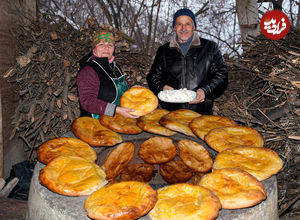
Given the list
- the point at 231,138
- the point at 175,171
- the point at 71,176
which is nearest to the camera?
the point at 71,176

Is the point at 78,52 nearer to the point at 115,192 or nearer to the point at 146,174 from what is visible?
the point at 146,174

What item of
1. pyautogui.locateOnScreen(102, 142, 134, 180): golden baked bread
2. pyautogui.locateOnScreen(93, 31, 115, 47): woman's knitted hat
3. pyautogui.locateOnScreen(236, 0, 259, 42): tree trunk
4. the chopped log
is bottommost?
the chopped log

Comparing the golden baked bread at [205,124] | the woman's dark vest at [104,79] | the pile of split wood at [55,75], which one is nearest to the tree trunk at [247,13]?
the pile of split wood at [55,75]

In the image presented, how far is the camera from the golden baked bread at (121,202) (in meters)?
1.81

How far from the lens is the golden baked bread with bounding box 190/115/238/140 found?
2.92 meters

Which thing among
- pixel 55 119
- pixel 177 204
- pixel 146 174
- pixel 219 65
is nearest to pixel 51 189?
pixel 177 204

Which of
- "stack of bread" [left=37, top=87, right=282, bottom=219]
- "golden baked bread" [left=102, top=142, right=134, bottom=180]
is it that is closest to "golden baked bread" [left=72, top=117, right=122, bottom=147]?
"stack of bread" [left=37, top=87, right=282, bottom=219]

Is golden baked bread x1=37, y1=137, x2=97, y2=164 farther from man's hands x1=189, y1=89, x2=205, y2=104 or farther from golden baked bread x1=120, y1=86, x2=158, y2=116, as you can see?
man's hands x1=189, y1=89, x2=205, y2=104

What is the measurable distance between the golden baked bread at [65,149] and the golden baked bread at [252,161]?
113cm

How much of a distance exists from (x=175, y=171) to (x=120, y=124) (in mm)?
1023

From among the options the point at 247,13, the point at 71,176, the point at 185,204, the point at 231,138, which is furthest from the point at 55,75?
the point at 247,13

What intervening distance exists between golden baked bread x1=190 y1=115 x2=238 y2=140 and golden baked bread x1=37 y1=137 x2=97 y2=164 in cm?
102

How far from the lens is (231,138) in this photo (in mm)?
2859

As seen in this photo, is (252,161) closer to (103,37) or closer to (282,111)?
(282,111)
